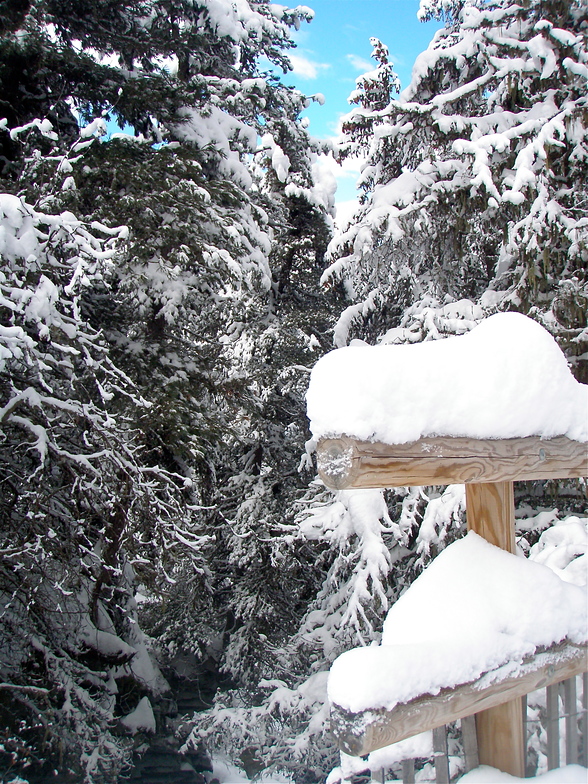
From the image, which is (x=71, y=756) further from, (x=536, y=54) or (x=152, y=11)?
(x=152, y=11)

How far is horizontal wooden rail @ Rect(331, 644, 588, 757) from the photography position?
1369 millimetres

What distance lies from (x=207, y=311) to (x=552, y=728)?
8.51 meters

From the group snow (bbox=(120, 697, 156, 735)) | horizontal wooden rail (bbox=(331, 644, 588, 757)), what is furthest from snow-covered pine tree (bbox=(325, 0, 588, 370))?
snow (bbox=(120, 697, 156, 735))

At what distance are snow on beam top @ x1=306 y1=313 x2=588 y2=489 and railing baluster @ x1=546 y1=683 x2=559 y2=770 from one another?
0.82 metres

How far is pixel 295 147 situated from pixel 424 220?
20.6 ft

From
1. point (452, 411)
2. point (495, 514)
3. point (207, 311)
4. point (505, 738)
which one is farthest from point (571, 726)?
point (207, 311)

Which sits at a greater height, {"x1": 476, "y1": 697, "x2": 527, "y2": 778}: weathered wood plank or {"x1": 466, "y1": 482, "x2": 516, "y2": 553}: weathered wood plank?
{"x1": 466, "y1": 482, "x2": 516, "y2": 553}: weathered wood plank

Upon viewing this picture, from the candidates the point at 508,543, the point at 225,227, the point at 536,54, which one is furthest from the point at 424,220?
the point at 508,543

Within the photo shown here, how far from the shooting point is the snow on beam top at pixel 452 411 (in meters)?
1.51

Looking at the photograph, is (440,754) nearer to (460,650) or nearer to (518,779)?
(518,779)

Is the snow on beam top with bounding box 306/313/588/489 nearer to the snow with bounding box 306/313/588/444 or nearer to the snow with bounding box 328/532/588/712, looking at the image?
the snow with bounding box 306/313/588/444

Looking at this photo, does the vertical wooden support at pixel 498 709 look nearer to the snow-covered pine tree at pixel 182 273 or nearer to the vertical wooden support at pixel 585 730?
the vertical wooden support at pixel 585 730

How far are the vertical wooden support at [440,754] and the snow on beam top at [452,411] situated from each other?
0.82 metres

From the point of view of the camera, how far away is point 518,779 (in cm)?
188
